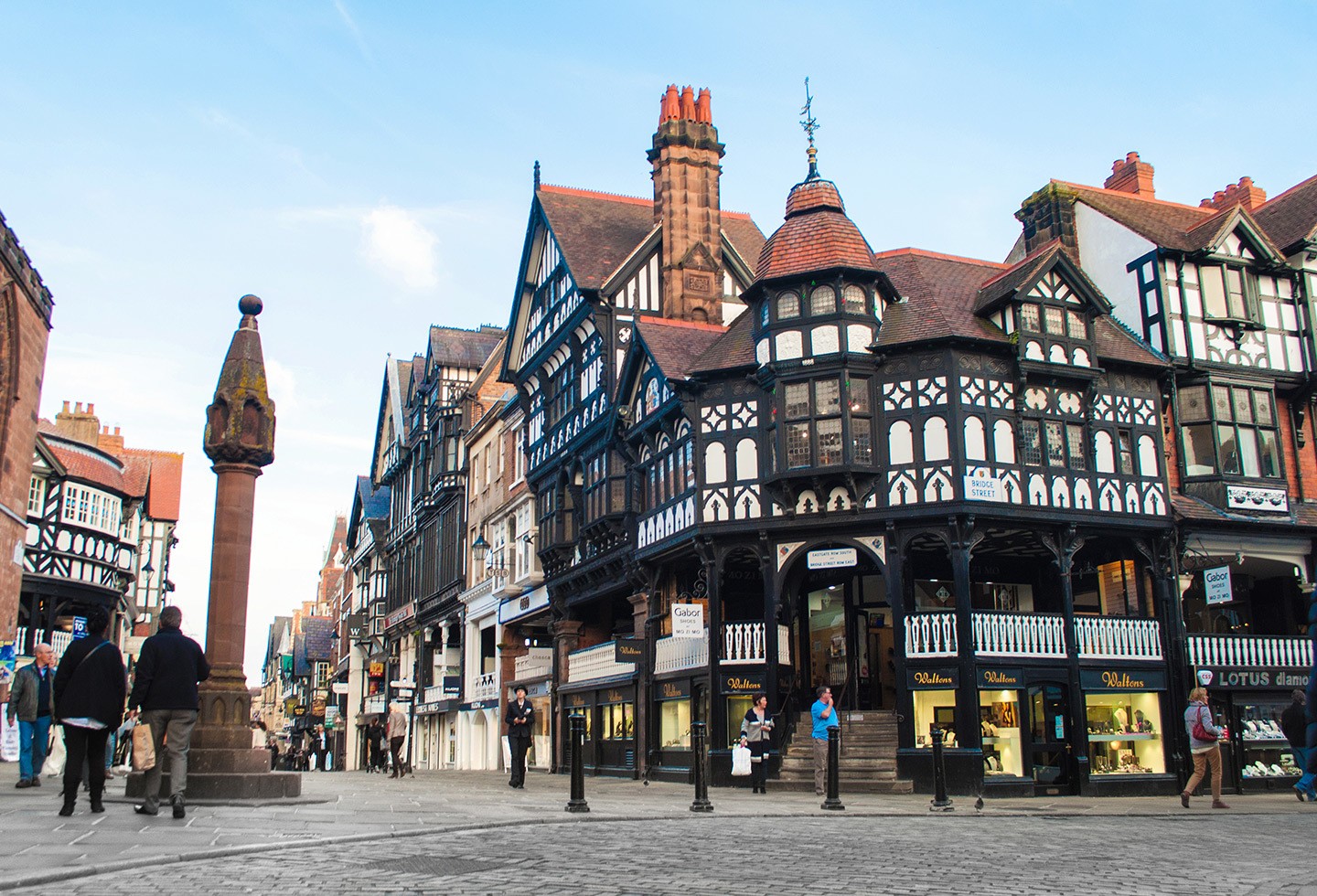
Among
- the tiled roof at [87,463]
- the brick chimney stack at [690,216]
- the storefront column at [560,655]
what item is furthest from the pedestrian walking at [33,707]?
the tiled roof at [87,463]

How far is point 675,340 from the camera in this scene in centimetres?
2811

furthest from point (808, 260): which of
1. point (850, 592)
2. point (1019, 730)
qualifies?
point (1019, 730)

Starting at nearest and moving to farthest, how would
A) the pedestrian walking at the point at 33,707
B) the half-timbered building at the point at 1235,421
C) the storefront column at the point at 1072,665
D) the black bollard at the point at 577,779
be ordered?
the black bollard at the point at 577,779
the pedestrian walking at the point at 33,707
the storefront column at the point at 1072,665
the half-timbered building at the point at 1235,421

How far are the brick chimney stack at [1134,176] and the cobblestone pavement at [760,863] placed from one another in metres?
21.5

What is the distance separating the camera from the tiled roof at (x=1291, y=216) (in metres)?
27.0

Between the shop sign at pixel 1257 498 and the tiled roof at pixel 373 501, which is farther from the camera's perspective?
the tiled roof at pixel 373 501

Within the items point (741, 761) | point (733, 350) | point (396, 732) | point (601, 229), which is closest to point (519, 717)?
point (741, 761)

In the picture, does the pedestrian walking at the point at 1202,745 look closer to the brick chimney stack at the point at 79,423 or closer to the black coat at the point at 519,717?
the black coat at the point at 519,717

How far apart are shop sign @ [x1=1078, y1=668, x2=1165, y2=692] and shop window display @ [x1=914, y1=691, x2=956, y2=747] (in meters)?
2.57

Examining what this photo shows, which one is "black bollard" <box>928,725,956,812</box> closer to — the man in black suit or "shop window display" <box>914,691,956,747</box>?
"shop window display" <box>914,691,956,747</box>

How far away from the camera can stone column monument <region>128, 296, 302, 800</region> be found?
44.5ft

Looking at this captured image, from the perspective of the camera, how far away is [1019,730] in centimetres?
2183

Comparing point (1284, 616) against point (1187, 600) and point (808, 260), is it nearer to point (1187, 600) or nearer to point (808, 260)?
point (1187, 600)

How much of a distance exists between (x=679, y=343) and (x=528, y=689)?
13084 mm
